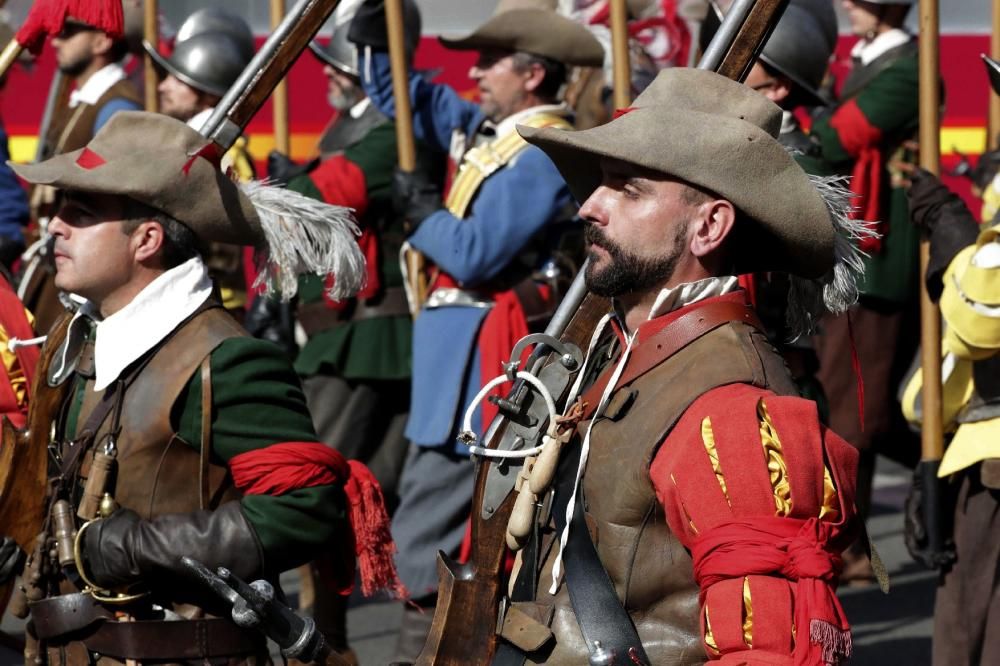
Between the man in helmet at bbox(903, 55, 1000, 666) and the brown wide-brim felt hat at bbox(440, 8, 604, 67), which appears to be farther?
the brown wide-brim felt hat at bbox(440, 8, 604, 67)

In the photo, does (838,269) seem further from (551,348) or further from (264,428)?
(264,428)

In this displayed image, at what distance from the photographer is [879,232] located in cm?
738

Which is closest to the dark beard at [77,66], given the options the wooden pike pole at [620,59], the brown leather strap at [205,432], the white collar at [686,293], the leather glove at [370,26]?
the leather glove at [370,26]

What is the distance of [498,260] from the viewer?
5969mm

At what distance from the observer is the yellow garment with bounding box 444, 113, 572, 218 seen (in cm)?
600

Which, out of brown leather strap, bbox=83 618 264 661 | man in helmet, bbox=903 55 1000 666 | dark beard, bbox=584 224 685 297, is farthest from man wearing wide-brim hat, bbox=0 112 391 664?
man in helmet, bbox=903 55 1000 666

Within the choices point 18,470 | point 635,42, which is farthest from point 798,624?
point 635,42

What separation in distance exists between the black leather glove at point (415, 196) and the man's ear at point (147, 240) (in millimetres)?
2073

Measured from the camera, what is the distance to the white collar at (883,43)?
7.66 meters

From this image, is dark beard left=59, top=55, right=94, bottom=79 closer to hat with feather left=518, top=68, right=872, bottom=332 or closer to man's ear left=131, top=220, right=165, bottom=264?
man's ear left=131, top=220, right=165, bottom=264

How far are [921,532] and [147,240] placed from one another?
2348 millimetres

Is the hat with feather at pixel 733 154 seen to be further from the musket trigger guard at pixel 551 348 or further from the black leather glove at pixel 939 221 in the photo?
the black leather glove at pixel 939 221

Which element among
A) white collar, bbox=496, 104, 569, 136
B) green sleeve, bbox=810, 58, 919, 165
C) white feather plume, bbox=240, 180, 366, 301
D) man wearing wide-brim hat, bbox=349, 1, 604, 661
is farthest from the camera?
green sleeve, bbox=810, 58, 919, 165

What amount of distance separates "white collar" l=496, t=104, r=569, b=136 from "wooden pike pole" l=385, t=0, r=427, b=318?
303 millimetres
